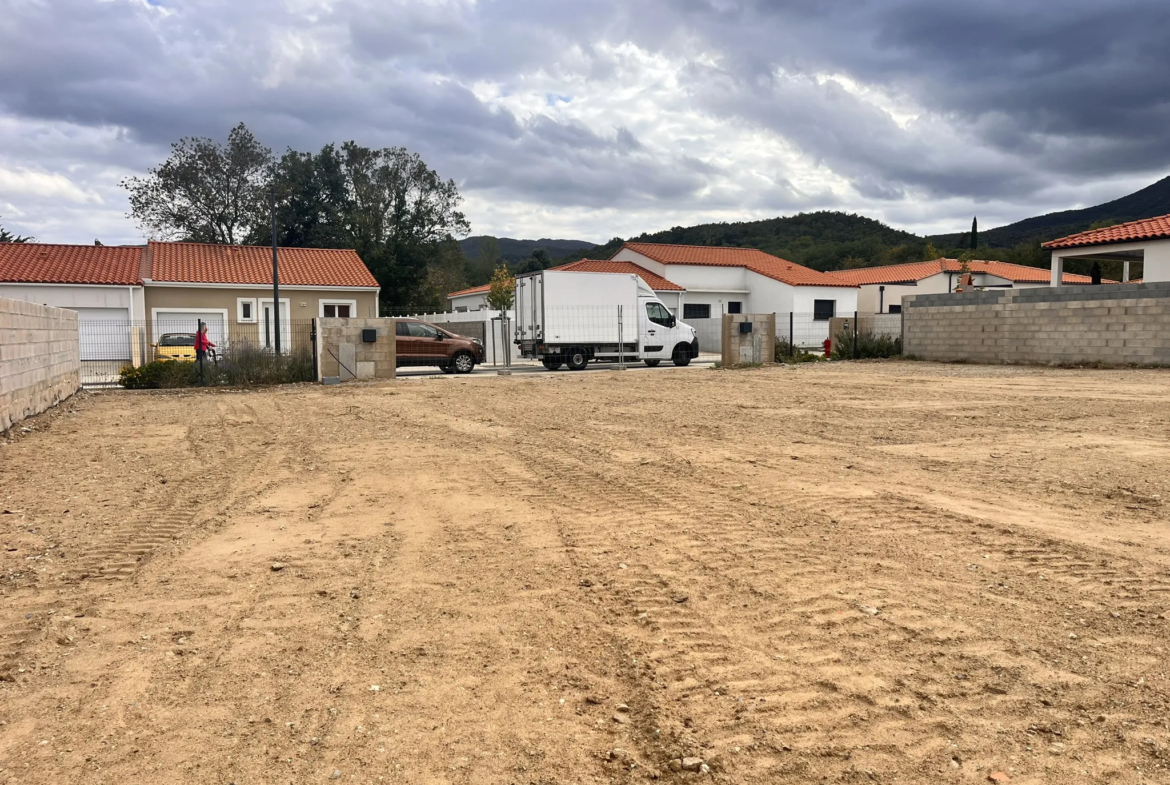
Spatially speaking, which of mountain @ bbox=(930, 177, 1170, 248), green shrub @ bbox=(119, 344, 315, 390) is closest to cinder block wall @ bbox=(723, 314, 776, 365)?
green shrub @ bbox=(119, 344, 315, 390)

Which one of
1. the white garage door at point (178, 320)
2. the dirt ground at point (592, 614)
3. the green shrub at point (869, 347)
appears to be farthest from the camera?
the white garage door at point (178, 320)

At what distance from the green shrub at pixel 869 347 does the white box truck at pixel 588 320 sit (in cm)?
623

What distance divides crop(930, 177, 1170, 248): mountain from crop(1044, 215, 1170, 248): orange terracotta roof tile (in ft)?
173

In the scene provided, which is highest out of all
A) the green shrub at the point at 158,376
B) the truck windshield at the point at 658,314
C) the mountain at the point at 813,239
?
the mountain at the point at 813,239

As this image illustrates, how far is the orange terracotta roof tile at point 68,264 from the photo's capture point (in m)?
30.9

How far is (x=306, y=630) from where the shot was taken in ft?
14.0

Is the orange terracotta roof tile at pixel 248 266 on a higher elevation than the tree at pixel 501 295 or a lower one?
higher

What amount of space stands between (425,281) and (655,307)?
28773 mm

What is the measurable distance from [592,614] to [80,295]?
33.2m

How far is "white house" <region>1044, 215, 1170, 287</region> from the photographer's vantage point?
26172 millimetres

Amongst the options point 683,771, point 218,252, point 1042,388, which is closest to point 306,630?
point 683,771

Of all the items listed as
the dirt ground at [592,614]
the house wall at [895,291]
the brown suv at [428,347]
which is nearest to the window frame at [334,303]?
Answer: the brown suv at [428,347]

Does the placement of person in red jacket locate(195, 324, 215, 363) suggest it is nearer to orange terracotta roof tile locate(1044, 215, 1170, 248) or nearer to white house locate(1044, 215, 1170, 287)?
white house locate(1044, 215, 1170, 287)

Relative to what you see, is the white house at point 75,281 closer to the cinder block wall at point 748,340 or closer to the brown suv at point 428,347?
the brown suv at point 428,347
